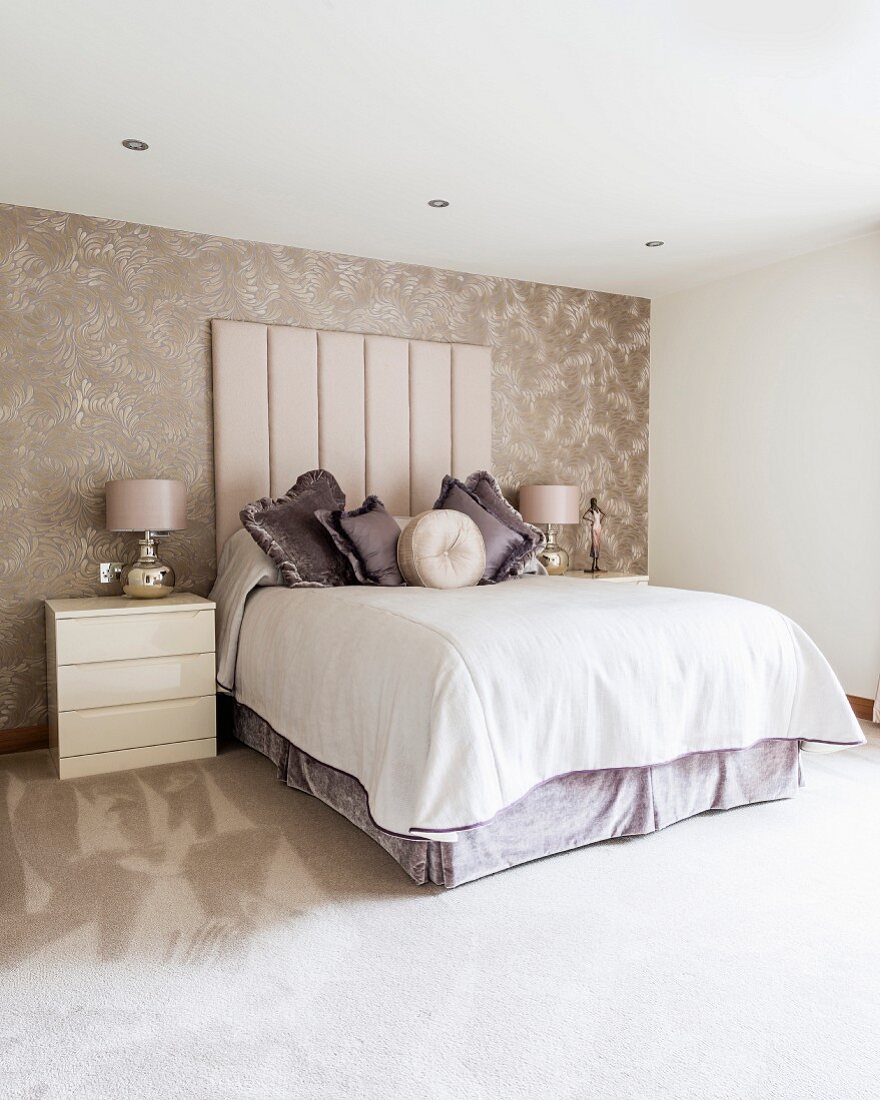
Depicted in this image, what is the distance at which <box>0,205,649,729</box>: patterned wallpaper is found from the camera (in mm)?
3715

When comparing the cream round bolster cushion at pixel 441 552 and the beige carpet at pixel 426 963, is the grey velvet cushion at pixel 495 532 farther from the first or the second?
the beige carpet at pixel 426 963

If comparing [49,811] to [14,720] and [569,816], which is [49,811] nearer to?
[14,720]

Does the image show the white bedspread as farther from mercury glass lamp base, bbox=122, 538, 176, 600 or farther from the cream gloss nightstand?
the cream gloss nightstand

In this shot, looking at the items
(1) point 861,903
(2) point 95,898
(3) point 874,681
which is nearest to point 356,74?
(2) point 95,898

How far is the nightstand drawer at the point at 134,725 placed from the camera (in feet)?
10.9

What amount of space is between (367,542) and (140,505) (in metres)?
0.95

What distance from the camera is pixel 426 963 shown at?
197 centimetres

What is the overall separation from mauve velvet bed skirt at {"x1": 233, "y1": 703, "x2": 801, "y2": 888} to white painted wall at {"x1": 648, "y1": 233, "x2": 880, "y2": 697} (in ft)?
5.36

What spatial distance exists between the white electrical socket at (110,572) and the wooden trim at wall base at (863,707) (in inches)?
137

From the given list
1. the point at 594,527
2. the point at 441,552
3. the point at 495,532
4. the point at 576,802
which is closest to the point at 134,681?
the point at 441,552

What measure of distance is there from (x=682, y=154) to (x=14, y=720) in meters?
3.53

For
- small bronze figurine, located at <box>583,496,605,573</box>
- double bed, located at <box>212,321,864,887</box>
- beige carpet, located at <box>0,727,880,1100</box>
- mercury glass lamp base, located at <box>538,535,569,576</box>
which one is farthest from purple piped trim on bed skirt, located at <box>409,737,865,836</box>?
small bronze figurine, located at <box>583,496,605,573</box>

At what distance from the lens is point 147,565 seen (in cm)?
370

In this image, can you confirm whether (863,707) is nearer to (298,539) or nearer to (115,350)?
(298,539)
